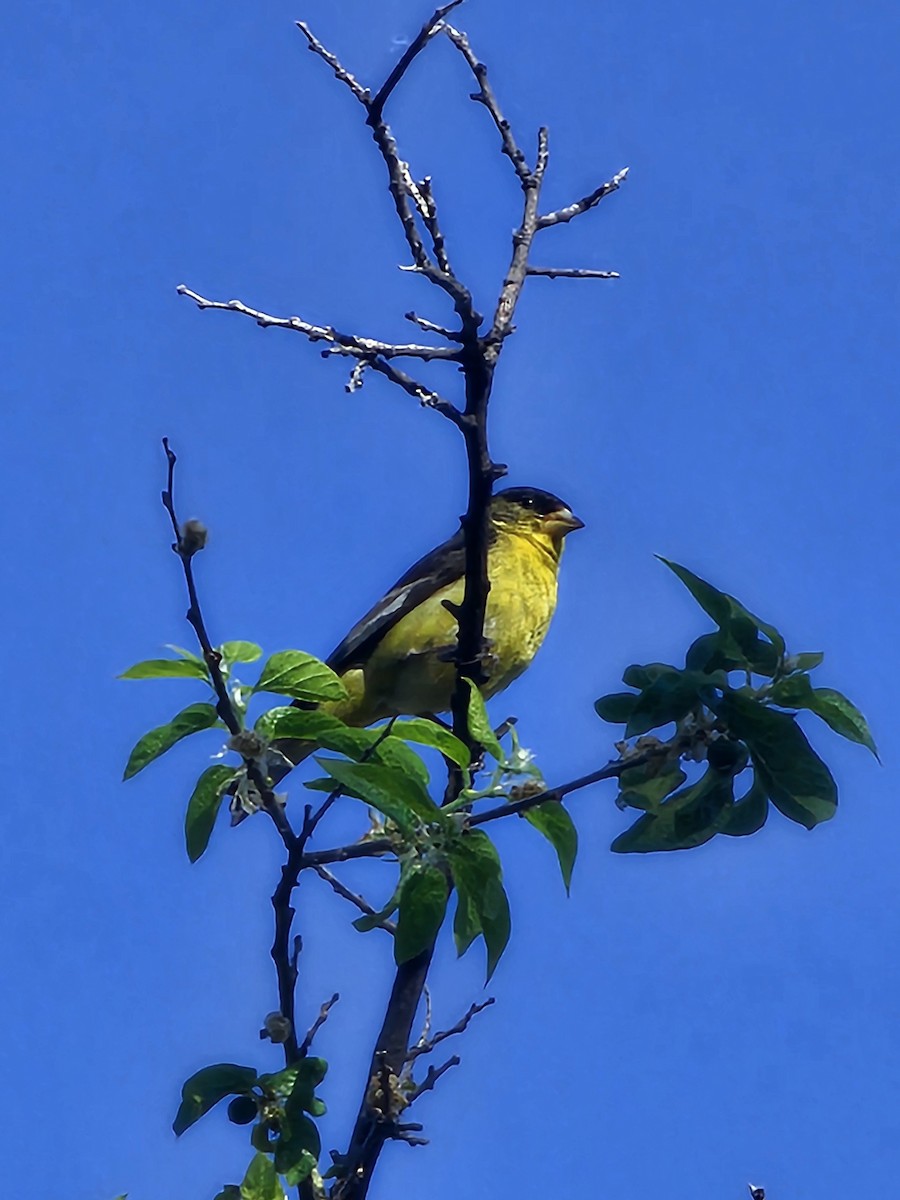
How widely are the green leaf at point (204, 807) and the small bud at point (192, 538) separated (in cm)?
69

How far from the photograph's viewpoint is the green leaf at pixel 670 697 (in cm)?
347

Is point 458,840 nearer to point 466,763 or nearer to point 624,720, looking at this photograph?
point 466,763

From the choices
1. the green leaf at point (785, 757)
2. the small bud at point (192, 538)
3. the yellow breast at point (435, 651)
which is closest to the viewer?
the small bud at point (192, 538)

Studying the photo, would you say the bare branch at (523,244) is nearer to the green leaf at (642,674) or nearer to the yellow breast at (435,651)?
the green leaf at (642,674)

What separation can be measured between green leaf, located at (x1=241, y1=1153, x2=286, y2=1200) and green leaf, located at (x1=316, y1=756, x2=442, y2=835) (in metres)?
0.80

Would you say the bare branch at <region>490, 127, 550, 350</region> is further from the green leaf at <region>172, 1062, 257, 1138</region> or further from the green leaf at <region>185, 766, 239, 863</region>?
the green leaf at <region>172, 1062, 257, 1138</region>

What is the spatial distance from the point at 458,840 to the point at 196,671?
0.71m

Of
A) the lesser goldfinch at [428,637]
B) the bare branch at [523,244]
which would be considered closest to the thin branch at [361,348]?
the bare branch at [523,244]

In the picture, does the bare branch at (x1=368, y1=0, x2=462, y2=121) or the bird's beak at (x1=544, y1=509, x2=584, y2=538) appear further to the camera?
the bird's beak at (x1=544, y1=509, x2=584, y2=538)

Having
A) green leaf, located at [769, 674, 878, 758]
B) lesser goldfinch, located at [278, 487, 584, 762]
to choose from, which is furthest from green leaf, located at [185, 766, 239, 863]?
lesser goldfinch, located at [278, 487, 584, 762]

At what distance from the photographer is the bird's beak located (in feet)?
29.5

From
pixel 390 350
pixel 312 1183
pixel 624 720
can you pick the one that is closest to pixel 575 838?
pixel 624 720

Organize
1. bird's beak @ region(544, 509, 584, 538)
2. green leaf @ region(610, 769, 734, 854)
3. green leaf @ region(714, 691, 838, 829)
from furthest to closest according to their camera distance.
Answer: bird's beak @ region(544, 509, 584, 538), green leaf @ region(610, 769, 734, 854), green leaf @ region(714, 691, 838, 829)

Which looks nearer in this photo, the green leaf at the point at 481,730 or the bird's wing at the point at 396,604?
the green leaf at the point at 481,730
